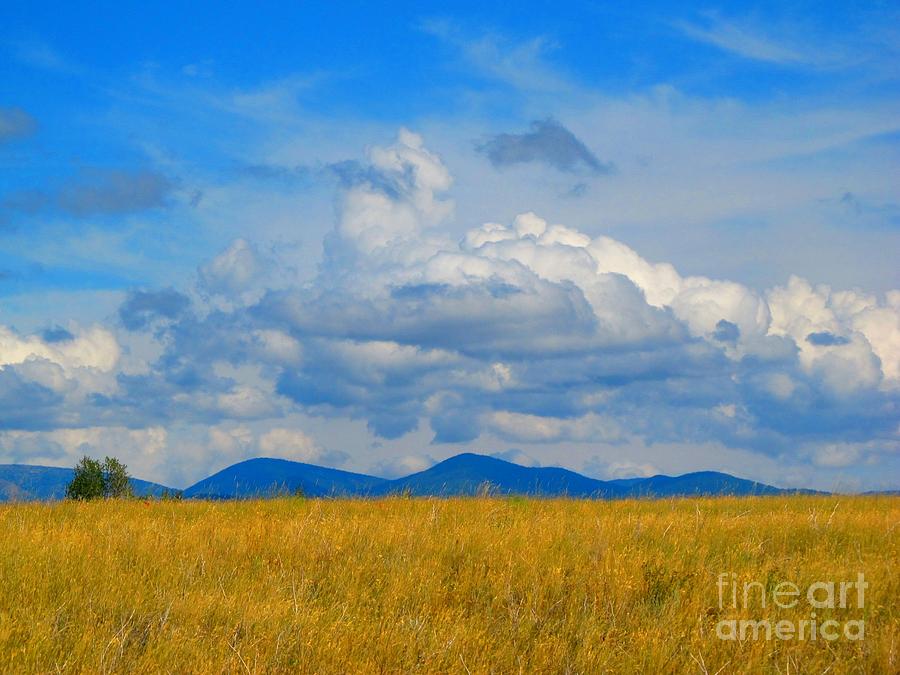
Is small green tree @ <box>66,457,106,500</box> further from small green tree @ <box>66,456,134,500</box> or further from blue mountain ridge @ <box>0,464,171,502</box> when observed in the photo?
A: blue mountain ridge @ <box>0,464,171,502</box>

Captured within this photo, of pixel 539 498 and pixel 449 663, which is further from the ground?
pixel 539 498

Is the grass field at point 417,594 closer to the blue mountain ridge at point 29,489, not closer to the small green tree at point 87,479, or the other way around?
the blue mountain ridge at point 29,489

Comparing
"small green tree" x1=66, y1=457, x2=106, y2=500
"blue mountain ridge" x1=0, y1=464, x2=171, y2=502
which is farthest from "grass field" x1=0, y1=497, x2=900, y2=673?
"small green tree" x1=66, y1=457, x2=106, y2=500

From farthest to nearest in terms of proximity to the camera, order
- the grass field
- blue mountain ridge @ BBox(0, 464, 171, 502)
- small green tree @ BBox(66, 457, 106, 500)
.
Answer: small green tree @ BBox(66, 457, 106, 500), blue mountain ridge @ BBox(0, 464, 171, 502), the grass field

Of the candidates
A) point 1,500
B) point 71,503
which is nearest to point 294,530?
point 71,503

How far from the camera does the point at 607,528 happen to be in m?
16.7

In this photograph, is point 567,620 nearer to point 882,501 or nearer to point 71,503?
point 71,503

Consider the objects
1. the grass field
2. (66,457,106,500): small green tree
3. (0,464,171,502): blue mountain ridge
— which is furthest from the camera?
(66,457,106,500): small green tree

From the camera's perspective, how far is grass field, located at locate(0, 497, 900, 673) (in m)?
10.2

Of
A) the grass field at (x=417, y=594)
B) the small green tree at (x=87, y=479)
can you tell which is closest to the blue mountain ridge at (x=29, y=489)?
the grass field at (x=417, y=594)

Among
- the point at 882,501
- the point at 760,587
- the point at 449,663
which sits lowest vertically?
the point at 449,663

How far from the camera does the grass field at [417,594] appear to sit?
10242 mm

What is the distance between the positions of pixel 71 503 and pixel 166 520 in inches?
189

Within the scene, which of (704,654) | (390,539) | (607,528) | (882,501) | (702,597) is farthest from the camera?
(882,501)
